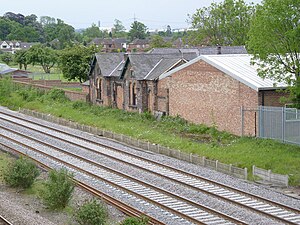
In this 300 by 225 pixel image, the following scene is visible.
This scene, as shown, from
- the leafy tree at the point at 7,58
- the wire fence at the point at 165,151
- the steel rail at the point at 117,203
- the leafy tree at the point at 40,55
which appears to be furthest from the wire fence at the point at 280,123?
the leafy tree at the point at 7,58

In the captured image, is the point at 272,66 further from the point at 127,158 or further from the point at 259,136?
the point at 127,158

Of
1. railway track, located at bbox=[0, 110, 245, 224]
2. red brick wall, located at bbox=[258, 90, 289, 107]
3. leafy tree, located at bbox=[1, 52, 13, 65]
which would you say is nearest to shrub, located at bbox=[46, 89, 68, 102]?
railway track, located at bbox=[0, 110, 245, 224]

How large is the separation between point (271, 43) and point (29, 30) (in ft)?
566

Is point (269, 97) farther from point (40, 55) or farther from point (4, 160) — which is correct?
A: point (40, 55)

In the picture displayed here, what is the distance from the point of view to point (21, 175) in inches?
904

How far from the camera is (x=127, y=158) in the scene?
98.5 feet

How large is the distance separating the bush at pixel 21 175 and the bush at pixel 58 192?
255 cm

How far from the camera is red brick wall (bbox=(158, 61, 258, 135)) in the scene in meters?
33.4

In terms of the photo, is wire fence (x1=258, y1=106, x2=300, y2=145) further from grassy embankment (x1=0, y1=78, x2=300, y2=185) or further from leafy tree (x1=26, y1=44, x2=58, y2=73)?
leafy tree (x1=26, y1=44, x2=58, y2=73)

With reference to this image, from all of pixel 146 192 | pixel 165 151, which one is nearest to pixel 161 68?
pixel 165 151

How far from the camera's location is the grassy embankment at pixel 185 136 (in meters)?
26.5

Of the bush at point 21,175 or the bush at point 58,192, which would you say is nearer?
the bush at point 58,192

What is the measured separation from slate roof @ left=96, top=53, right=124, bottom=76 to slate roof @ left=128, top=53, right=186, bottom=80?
13.4ft

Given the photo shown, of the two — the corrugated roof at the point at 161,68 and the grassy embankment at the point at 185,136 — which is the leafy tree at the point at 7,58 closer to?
the grassy embankment at the point at 185,136
